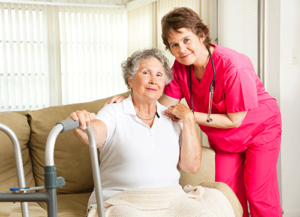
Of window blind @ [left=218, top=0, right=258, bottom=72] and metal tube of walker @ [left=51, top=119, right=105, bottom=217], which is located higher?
window blind @ [left=218, top=0, right=258, bottom=72]

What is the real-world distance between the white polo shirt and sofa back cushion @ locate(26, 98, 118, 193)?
364 millimetres

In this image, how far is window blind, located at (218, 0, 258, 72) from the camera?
2543 millimetres

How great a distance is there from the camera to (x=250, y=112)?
1687 millimetres

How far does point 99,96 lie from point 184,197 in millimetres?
3399

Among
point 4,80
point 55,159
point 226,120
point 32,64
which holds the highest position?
point 32,64

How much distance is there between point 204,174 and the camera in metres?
1.71

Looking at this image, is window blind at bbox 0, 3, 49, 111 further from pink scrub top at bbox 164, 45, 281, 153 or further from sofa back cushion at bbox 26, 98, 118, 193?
pink scrub top at bbox 164, 45, 281, 153

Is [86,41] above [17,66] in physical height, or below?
above

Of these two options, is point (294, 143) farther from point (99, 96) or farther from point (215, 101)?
point (99, 96)

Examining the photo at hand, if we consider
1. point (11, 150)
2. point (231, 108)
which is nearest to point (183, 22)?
point (231, 108)

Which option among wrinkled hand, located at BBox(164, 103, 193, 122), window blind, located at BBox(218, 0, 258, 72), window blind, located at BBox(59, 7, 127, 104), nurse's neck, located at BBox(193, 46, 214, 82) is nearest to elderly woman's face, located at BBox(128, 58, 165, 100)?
wrinkled hand, located at BBox(164, 103, 193, 122)

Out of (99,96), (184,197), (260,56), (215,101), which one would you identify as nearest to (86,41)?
(99,96)

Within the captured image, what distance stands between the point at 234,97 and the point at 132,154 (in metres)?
0.63

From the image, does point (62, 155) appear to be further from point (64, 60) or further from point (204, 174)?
point (64, 60)
